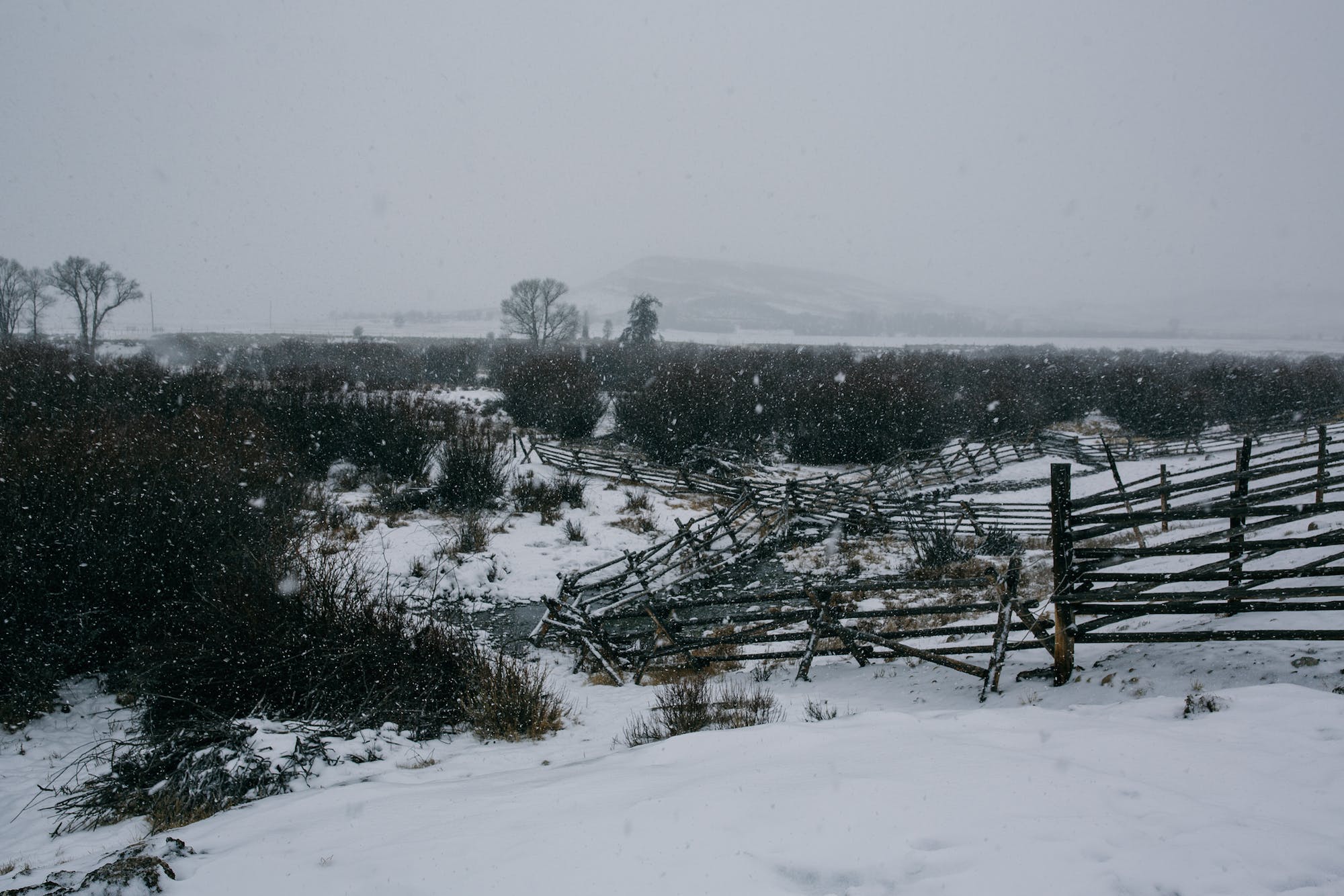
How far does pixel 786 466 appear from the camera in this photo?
20.7m

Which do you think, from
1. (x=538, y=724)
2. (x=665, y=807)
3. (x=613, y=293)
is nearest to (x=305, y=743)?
(x=538, y=724)

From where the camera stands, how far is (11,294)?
145 feet

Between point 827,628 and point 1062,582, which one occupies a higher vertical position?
point 1062,582

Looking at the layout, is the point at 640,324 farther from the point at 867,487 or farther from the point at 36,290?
the point at 36,290

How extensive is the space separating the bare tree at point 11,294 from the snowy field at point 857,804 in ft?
194

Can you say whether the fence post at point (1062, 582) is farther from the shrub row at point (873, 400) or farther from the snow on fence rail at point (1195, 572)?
the shrub row at point (873, 400)

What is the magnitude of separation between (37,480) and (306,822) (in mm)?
6497

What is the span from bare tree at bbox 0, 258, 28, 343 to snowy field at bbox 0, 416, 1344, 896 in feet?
194

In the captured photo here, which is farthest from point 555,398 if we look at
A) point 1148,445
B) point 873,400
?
point 1148,445

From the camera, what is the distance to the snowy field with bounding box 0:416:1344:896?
244cm

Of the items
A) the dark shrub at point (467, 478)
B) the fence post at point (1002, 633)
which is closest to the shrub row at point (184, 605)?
the dark shrub at point (467, 478)

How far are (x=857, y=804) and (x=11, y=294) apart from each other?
67.0m

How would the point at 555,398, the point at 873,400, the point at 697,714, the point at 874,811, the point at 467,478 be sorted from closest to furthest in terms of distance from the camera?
the point at 874,811 < the point at 697,714 < the point at 467,478 < the point at 873,400 < the point at 555,398

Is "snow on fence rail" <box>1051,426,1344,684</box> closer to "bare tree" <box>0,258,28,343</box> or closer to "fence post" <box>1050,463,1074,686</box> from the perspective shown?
"fence post" <box>1050,463,1074,686</box>
